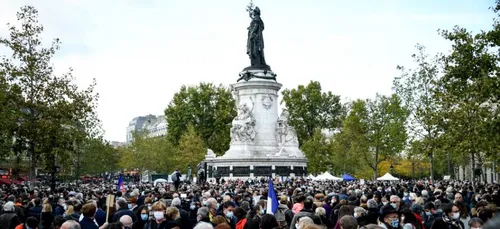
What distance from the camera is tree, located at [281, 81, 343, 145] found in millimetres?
96750

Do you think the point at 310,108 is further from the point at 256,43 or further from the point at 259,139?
the point at 259,139

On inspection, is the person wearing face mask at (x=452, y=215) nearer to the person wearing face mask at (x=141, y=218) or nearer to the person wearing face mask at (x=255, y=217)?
the person wearing face mask at (x=255, y=217)

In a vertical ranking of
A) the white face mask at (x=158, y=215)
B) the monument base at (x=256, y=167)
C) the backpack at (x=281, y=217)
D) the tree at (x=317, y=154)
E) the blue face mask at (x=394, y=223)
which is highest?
the tree at (x=317, y=154)

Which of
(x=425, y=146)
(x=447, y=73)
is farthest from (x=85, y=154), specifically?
(x=447, y=73)

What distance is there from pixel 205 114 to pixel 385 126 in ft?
98.7

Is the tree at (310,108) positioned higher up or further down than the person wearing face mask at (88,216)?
higher up

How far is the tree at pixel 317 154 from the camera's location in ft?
286

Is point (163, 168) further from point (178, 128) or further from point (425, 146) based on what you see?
point (425, 146)

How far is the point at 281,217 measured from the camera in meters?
13.6

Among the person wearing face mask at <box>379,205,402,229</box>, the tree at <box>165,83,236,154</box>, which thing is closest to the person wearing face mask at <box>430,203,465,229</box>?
the person wearing face mask at <box>379,205,402,229</box>

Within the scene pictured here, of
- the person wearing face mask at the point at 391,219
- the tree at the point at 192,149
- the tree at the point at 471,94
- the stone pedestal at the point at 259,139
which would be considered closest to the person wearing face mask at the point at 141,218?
the person wearing face mask at the point at 391,219

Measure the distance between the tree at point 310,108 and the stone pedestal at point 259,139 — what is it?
3453cm

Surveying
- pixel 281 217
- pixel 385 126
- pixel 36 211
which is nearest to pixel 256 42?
pixel 385 126

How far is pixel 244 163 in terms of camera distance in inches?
2276
